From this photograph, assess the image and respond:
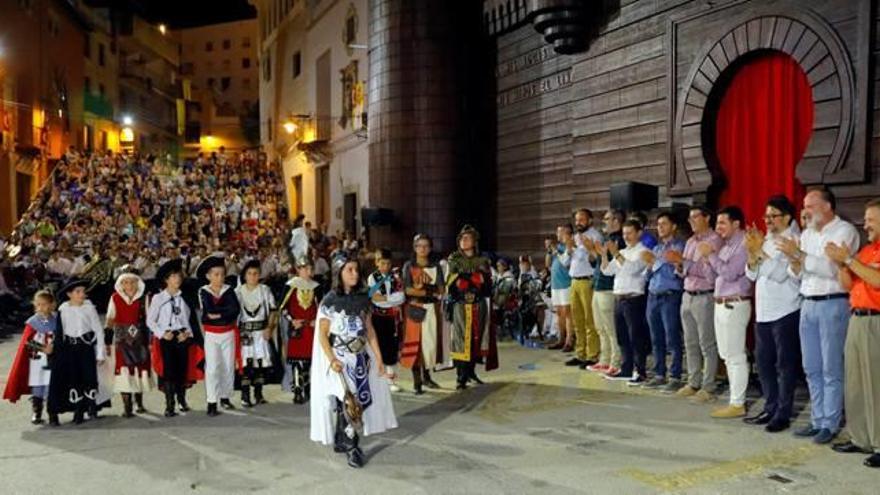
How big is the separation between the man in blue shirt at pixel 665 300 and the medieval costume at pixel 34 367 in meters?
6.00

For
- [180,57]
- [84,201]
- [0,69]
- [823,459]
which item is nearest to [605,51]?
[823,459]

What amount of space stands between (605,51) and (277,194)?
2133cm

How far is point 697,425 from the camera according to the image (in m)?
6.59

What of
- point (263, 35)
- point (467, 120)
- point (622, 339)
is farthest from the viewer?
point (263, 35)

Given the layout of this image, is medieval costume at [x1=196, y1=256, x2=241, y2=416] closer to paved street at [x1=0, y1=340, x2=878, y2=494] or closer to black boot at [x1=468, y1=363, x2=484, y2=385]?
paved street at [x1=0, y1=340, x2=878, y2=494]

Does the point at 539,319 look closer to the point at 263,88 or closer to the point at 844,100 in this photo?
the point at 844,100

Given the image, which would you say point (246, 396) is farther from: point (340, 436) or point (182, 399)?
point (340, 436)

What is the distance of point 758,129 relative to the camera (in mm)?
9023

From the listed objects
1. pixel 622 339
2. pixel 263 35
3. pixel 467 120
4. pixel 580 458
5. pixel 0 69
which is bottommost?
pixel 580 458

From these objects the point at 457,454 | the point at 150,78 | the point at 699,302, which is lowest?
the point at 457,454

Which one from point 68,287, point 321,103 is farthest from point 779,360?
point 321,103

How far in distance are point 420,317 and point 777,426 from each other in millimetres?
3708

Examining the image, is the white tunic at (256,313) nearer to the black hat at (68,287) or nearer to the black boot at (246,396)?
the black boot at (246,396)

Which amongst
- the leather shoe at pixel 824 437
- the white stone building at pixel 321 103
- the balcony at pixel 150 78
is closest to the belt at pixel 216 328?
the leather shoe at pixel 824 437
